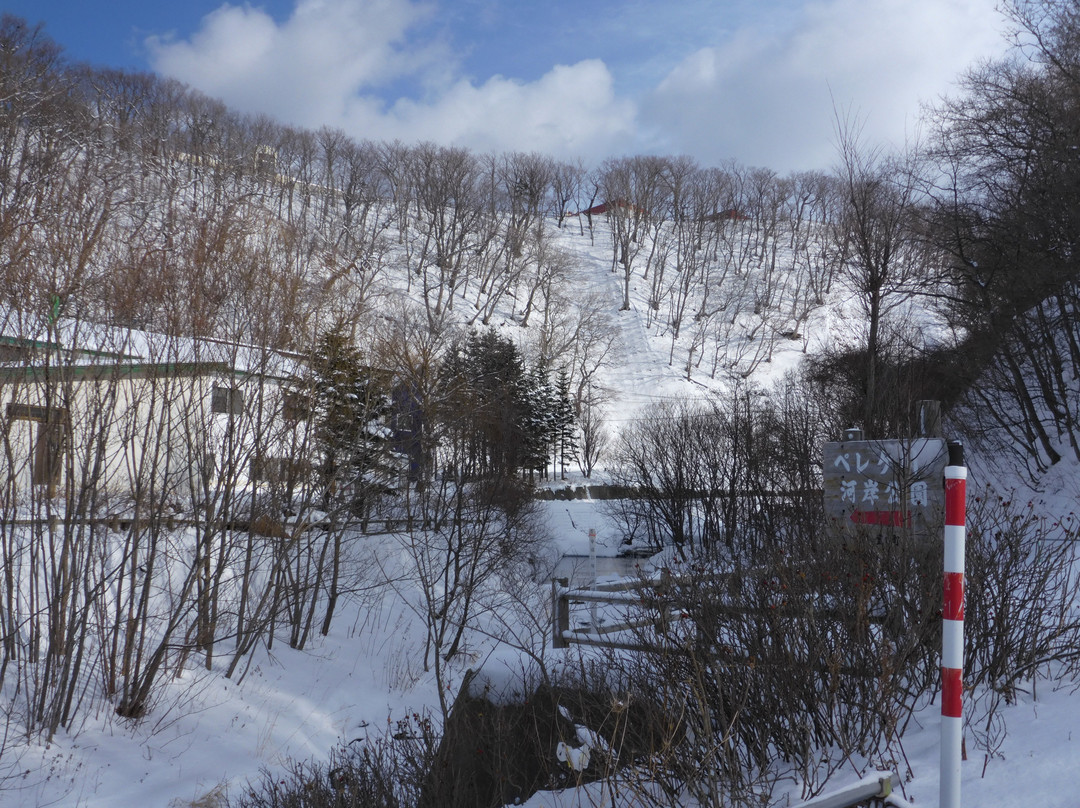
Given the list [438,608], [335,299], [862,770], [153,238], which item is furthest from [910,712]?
[438,608]

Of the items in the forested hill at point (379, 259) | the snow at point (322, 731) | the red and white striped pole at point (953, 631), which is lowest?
the snow at point (322, 731)

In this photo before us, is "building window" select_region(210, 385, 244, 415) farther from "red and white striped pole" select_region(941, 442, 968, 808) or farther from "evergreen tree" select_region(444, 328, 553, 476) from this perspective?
"red and white striped pole" select_region(941, 442, 968, 808)

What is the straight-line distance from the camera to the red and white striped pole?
294cm

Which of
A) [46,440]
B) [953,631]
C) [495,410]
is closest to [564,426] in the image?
[495,410]

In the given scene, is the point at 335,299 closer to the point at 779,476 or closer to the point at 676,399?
the point at 779,476

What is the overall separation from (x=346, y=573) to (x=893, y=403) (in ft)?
36.4

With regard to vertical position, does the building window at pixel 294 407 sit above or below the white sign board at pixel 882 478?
above

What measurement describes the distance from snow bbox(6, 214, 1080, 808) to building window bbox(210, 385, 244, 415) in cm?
368

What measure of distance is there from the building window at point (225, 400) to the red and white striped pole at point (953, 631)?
32.0 feet

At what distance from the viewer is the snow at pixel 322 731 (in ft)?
12.5

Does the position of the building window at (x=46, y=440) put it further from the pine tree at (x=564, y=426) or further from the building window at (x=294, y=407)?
the pine tree at (x=564, y=426)

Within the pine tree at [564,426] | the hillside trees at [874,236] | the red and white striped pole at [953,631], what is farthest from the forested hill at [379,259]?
the pine tree at [564,426]

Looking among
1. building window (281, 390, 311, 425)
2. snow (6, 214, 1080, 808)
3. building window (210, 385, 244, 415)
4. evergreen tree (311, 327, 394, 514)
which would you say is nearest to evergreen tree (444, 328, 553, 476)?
evergreen tree (311, 327, 394, 514)

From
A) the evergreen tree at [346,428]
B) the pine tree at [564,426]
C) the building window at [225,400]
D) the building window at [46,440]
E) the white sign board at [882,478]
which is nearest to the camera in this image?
the white sign board at [882,478]
